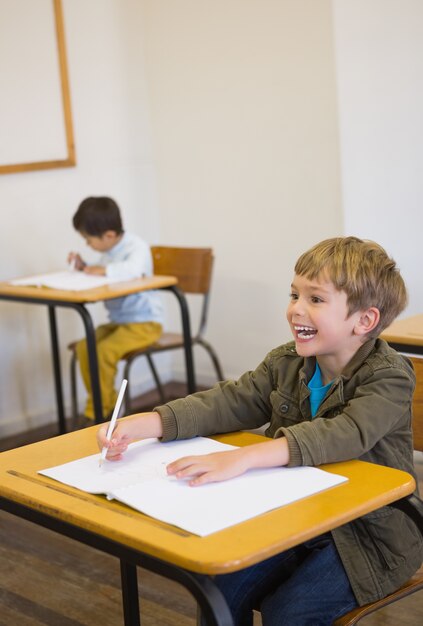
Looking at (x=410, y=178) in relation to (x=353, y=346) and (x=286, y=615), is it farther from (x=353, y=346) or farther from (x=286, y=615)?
(x=286, y=615)

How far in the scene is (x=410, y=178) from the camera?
3953 millimetres

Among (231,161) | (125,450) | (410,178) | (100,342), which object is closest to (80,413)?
(100,342)

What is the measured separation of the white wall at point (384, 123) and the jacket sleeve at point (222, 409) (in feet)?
7.64

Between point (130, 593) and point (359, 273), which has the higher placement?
point (359, 273)

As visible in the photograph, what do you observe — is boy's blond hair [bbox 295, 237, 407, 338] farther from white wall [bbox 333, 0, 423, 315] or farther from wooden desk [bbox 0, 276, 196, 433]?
white wall [bbox 333, 0, 423, 315]

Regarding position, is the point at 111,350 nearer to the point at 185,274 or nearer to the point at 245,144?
the point at 185,274

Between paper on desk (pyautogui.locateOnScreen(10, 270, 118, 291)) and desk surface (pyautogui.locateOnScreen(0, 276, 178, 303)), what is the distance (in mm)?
35

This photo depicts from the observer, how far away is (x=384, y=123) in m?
3.90

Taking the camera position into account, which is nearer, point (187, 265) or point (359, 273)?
point (359, 273)

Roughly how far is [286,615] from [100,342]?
101 inches

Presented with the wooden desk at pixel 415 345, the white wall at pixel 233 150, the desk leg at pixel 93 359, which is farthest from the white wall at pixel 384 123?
the wooden desk at pixel 415 345

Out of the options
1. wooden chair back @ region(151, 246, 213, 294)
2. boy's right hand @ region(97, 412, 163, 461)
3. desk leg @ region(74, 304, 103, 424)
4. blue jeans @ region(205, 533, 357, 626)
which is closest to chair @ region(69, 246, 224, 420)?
wooden chair back @ region(151, 246, 213, 294)

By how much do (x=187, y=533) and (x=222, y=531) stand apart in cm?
4

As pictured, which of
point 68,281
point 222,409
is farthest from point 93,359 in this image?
point 222,409
